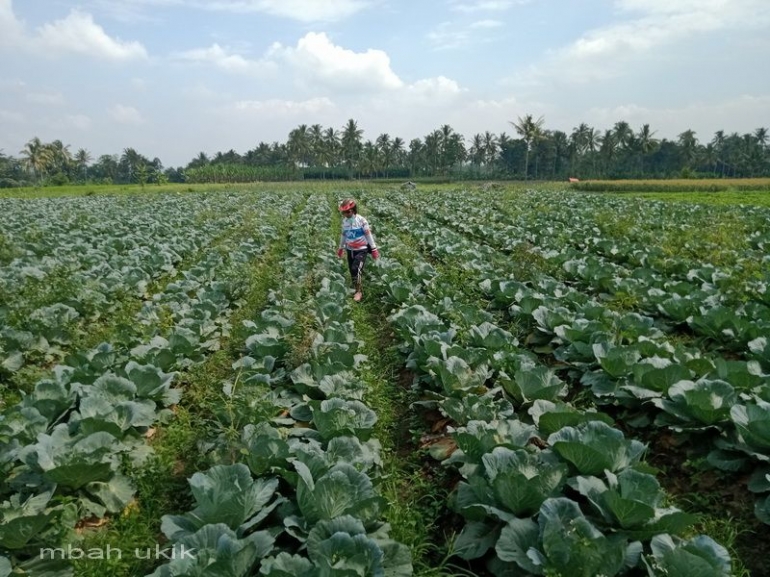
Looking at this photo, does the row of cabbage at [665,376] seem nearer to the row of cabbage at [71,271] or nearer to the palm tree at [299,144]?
the row of cabbage at [71,271]

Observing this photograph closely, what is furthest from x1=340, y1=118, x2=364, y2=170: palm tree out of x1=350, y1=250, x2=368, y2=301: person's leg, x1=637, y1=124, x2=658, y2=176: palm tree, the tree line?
x1=350, y1=250, x2=368, y2=301: person's leg

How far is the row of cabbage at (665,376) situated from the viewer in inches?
136

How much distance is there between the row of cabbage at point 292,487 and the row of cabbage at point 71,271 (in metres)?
2.72

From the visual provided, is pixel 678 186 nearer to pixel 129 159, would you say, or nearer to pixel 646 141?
pixel 646 141

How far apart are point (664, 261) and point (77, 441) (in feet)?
33.5

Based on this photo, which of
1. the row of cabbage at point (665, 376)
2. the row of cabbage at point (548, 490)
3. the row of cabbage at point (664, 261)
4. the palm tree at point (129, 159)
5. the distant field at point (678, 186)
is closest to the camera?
the row of cabbage at point (548, 490)

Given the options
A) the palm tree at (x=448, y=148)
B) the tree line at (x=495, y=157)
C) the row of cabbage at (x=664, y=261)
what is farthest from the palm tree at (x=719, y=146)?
the row of cabbage at (x=664, y=261)

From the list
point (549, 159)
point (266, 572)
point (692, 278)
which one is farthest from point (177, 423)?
point (549, 159)

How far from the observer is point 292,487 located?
318 cm

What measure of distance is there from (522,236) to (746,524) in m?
11.7

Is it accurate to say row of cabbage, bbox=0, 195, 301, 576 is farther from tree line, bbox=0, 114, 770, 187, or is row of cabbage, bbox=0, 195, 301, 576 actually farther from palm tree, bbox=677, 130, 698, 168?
palm tree, bbox=677, 130, 698, 168

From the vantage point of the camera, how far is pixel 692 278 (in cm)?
862

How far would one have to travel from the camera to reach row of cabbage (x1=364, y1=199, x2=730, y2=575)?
2.36 metres

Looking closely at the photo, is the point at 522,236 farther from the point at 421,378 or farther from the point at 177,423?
the point at 177,423
